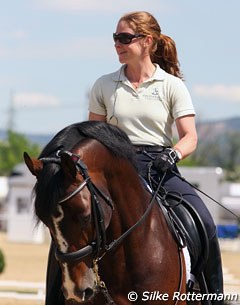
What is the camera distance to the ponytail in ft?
23.8

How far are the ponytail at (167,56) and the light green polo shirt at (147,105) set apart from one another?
1.35 ft

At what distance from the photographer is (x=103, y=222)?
223 inches

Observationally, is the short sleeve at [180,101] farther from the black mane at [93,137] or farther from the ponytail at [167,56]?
the black mane at [93,137]

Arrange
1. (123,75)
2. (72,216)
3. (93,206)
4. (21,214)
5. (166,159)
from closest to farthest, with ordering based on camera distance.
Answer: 1. (72,216)
2. (93,206)
3. (166,159)
4. (123,75)
5. (21,214)

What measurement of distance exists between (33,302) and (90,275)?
10416 millimetres

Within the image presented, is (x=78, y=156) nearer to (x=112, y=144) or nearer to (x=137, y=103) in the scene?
(x=112, y=144)

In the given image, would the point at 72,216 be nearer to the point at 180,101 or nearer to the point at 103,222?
the point at 103,222

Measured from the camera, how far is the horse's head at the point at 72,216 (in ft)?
17.9

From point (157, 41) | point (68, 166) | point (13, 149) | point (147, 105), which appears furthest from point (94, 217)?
point (13, 149)

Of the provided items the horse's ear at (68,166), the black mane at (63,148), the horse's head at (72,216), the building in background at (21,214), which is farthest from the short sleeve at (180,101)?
the building in background at (21,214)

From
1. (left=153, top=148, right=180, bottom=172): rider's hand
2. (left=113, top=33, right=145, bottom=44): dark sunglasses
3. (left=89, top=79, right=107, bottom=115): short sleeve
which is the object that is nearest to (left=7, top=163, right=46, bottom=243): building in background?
(left=89, top=79, right=107, bottom=115): short sleeve

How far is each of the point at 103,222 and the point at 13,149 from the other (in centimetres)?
10187

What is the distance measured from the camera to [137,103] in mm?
6672

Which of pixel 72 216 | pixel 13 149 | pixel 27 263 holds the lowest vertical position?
pixel 13 149
